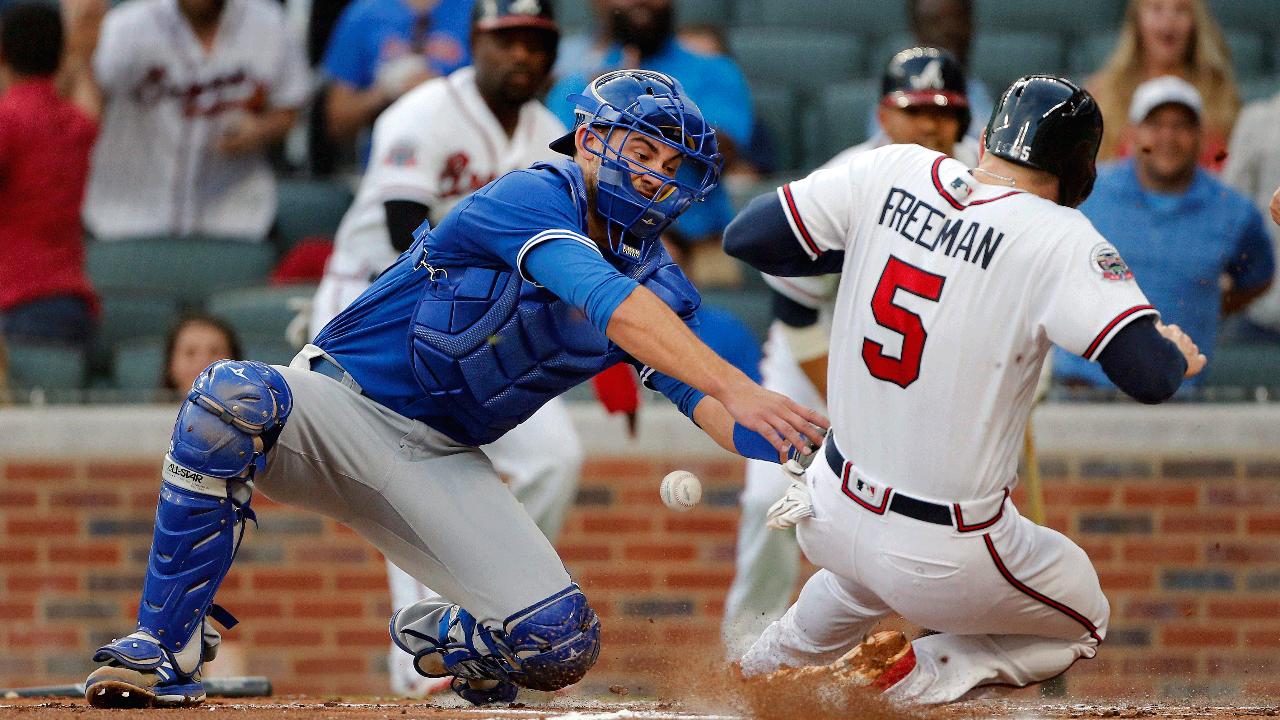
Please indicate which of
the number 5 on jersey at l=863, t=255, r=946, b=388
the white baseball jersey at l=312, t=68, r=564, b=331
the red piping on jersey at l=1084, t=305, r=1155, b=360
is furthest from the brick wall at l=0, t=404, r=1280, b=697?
the red piping on jersey at l=1084, t=305, r=1155, b=360

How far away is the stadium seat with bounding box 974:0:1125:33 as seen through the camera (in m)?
8.91

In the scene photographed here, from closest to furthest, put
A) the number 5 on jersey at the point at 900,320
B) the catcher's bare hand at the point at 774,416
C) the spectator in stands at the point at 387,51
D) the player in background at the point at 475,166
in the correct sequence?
1. the catcher's bare hand at the point at 774,416
2. the number 5 on jersey at the point at 900,320
3. the player in background at the point at 475,166
4. the spectator in stands at the point at 387,51

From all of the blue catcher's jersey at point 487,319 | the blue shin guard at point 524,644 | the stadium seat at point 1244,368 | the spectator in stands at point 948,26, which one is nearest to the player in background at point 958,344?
the blue catcher's jersey at point 487,319

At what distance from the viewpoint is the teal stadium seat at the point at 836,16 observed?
29.4ft

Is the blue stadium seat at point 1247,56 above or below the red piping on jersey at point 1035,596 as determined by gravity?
above

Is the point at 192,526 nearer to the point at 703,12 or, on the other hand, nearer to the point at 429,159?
the point at 429,159

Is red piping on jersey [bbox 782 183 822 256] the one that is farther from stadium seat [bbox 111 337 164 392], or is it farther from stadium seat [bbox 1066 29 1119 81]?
stadium seat [bbox 1066 29 1119 81]

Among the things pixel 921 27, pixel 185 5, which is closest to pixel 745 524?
pixel 921 27

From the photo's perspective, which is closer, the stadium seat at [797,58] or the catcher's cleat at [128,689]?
the catcher's cleat at [128,689]

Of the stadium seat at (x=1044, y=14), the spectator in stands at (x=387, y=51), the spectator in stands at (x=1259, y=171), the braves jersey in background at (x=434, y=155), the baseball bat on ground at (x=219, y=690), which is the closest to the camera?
the baseball bat on ground at (x=219, y=690)

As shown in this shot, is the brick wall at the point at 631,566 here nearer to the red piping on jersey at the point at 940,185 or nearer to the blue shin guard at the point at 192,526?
the blue shin guard at the point at 192,526

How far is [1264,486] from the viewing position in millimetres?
6672

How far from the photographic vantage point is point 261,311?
23.6 ft

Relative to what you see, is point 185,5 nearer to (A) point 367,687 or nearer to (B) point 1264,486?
(A) point 367,687
